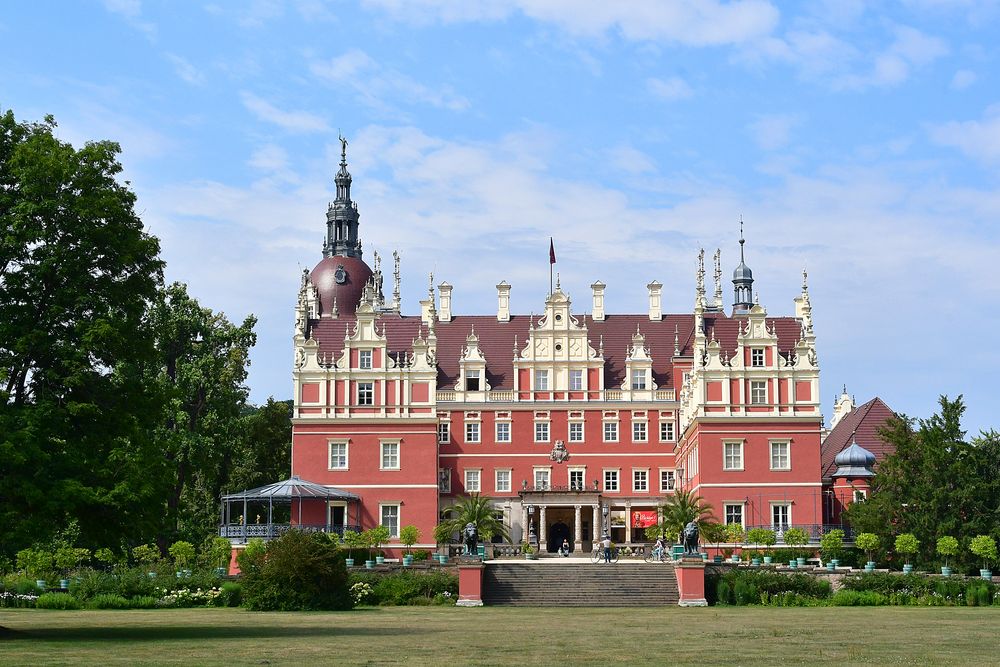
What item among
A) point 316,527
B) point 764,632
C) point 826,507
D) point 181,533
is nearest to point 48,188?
point 764,632

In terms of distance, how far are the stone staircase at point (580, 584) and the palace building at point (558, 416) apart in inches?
616

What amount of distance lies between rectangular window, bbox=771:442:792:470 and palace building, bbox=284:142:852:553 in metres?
0.05

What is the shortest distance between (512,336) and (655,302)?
8388mm

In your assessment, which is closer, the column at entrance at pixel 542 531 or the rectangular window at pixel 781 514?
the rectangular window at pixel 781 514

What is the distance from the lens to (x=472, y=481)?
230 ft

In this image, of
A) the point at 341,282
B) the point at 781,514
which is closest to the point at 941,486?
the point at 781,514

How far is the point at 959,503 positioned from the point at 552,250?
1187 inches

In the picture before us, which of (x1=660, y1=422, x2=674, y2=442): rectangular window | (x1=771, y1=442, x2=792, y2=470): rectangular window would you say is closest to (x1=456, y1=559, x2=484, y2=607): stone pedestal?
(x1=771, y1=442, x2=792, y2=470): rectangular window

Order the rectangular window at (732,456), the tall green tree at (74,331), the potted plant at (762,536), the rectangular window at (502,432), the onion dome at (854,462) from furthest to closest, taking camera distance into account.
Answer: the rectangular window at (502,432) → the onion dome at (854,462) → the rectangular window at (732,456) → the potted plant at (762,536) → the tall green tree at (74,331)

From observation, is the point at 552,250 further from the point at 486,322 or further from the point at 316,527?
the point at 316,527

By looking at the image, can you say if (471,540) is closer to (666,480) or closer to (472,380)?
(472,380)

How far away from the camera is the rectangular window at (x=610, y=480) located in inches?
2751

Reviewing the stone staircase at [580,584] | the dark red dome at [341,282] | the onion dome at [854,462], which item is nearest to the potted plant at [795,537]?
the onion dome at [854,462]

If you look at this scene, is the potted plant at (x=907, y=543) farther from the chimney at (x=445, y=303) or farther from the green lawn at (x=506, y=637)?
the chimney at (x=445, y=303)
